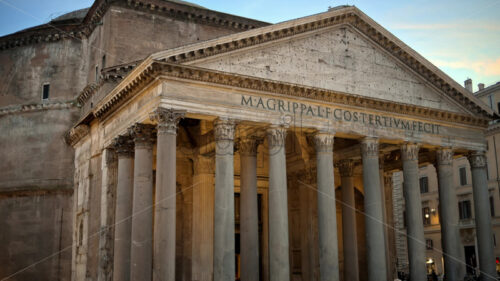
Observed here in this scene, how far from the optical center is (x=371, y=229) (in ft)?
57.6

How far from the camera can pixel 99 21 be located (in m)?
22.9

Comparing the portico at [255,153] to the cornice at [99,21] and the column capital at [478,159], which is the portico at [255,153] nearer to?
the column capital at [478,159]

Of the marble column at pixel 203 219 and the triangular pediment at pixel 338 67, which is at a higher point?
the triangular pediment at pixel 338 67

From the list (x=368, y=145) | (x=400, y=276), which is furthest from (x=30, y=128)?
(x=400, y=276)

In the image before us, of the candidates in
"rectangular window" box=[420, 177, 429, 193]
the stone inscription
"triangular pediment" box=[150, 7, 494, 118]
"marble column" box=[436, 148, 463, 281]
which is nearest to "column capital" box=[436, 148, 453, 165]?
"marble column" box=[436, 148, 463, 281]

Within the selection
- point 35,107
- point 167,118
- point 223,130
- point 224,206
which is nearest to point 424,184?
point 223,130

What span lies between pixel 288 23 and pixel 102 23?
941cm

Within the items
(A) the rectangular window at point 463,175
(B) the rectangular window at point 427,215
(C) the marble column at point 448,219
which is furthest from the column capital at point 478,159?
(B) the rectangular window at point 427,215

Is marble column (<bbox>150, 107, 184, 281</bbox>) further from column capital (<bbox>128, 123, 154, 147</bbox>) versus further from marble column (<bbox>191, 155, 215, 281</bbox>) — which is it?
marble column (<bbox>191, 155, 215, 281</bbox>)

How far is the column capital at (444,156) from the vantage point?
19.9 metres

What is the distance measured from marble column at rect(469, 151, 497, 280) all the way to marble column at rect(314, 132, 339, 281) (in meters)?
6.70

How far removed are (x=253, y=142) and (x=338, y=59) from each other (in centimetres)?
411

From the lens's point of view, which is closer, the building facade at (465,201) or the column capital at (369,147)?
the column capital at (369,147)

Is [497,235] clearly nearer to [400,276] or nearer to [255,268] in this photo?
[400,276]
